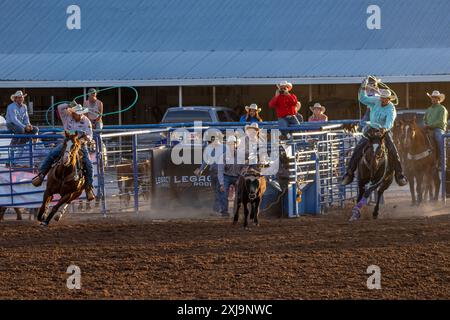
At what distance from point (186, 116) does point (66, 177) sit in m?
13.2

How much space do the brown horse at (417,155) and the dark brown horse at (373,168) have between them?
255 centimetres

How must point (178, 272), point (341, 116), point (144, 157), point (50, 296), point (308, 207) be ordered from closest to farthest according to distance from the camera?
1. point (50, 296)
2. point (178, 272)
3. point (308, 207)
4. point (144, 157)
5. point (341, 116)

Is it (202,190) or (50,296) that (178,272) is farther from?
(202,190)

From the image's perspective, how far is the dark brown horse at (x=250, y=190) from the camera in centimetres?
1579

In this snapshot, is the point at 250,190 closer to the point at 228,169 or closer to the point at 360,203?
the point at 228,169

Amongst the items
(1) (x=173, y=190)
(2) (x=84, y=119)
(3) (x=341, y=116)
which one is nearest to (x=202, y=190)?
(1) (x=173, y=190)

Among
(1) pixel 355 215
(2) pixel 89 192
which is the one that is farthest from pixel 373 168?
(2) pixel 89 192

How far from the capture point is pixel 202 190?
1936 cm

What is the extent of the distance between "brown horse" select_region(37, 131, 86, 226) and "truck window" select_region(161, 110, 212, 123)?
12.8m

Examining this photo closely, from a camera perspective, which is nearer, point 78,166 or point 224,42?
point 78,166

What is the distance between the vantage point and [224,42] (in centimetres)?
3622

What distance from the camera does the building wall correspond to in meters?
34.8

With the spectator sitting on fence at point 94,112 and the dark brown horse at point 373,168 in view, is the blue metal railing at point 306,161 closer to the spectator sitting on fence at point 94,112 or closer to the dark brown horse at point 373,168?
the dark brown horse at point 373,168

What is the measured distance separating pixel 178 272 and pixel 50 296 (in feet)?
5.87
